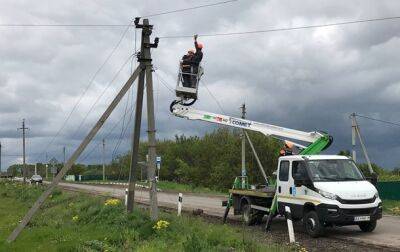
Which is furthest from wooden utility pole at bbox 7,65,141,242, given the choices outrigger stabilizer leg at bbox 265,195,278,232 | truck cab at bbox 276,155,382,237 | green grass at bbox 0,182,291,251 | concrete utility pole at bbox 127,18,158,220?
outrigger stabilizer leg at bbox 265,195,278,232

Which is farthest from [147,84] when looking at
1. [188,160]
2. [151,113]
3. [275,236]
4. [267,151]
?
[188,160]

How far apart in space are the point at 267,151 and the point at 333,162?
51499 millimetres

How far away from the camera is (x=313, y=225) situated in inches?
589

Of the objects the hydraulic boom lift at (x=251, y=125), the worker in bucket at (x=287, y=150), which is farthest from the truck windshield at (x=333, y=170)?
the worker in bucket at (x=287, y=150)

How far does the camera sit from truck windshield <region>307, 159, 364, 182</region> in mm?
15312

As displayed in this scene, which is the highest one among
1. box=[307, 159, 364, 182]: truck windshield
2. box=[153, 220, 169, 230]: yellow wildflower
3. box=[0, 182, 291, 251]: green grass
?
box=[307, 159, 364, 182]: truck windshield

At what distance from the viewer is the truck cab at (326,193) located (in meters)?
14.4

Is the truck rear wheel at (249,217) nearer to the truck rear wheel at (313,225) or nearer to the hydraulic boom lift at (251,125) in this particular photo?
the hydraulic boom lift at (251,125)

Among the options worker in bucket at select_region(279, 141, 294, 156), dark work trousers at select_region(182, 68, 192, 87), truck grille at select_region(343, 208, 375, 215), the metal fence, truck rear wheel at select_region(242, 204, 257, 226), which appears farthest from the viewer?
the metal fence

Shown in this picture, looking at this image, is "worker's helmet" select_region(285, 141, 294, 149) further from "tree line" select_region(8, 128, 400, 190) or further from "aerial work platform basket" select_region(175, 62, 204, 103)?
"tree line" select_region(8, 128, 400, 190)

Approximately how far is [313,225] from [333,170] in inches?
66.1

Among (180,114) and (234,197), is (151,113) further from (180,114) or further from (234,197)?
(234,197)

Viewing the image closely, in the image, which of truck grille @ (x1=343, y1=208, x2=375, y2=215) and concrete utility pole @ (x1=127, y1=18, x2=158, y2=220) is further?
concrete utility pole @ (x1=127, y1=18, x2=158, y2=220)

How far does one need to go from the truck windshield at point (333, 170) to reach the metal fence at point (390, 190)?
18790 millimetres
